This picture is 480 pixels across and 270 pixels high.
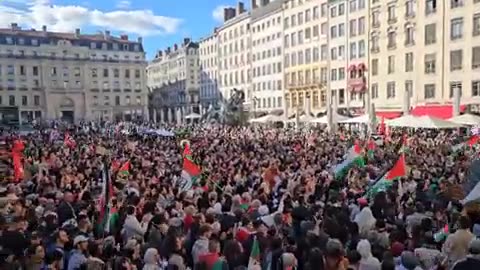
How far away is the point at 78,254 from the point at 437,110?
A: 40382 millimetres

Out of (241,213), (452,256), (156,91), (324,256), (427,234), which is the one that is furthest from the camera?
(156,91)

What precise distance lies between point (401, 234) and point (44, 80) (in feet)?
351

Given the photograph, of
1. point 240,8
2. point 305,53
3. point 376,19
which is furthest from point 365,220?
point 240,8

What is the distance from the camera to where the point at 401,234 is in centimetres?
829

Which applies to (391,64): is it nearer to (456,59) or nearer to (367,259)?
(456,59)

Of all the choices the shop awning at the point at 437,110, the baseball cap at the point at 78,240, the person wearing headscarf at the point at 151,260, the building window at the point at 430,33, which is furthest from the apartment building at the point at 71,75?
the person wearing headscarf at the point at 151,260

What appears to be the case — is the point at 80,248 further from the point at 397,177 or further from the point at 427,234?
the point at 397,177

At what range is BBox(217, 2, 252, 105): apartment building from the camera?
292ft

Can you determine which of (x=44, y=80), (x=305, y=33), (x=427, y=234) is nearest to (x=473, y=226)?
(x=427, y=234)

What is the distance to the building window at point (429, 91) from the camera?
47.1m

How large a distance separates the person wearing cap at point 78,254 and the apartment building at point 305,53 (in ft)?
185

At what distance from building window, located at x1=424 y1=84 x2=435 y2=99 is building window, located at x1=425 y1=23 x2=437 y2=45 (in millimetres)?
3687

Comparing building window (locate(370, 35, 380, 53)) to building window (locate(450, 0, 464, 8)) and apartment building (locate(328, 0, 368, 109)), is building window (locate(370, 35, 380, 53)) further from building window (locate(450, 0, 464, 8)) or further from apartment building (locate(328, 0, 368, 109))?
building window (locate(450, 0, 464, 8))

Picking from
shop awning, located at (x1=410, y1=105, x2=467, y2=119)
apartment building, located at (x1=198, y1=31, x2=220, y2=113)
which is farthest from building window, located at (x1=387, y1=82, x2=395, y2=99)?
apartment building, located at (x1=198, y1=31, x2=220, y2=113)
